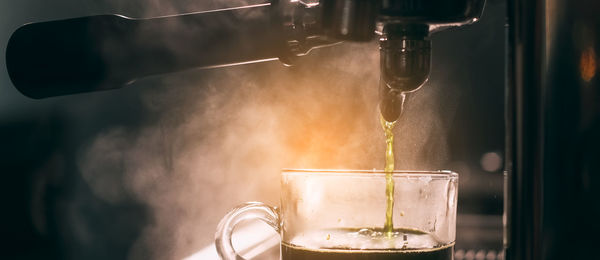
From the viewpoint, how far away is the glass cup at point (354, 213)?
49 centimetres

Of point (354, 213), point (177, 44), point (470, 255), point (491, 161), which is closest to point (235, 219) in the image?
point (354, 213)

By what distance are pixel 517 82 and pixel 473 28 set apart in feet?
2.90

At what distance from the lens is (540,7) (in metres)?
0.40

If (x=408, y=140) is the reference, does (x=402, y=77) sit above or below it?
above

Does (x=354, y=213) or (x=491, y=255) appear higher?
(x=354, y=213)

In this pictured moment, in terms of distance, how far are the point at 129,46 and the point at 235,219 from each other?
0.20 metres

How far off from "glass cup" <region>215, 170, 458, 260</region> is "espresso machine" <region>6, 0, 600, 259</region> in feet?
0.34

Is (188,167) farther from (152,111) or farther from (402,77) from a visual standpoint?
Result: (402,77)

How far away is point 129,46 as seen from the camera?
1.14ft

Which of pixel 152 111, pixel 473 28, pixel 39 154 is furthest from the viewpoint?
pixel 473 28

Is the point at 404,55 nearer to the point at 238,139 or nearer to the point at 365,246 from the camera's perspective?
the point at 365,246

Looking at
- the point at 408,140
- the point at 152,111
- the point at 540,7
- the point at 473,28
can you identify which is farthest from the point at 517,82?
the point at 473,28

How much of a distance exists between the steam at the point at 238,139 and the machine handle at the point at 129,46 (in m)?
0.18

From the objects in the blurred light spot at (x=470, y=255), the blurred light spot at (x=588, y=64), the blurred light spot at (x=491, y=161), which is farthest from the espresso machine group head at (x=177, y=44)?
the blurred light spot at (x=491, y=161)
